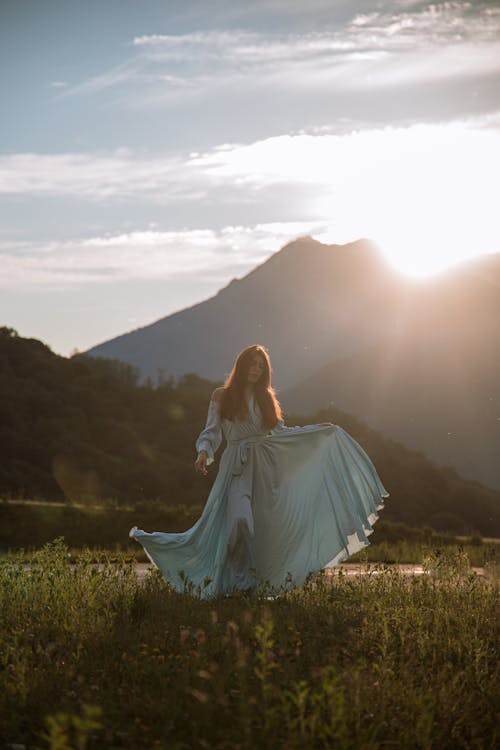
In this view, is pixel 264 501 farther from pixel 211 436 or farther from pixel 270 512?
pixel 211 436

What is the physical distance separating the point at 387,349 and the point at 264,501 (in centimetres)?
11056

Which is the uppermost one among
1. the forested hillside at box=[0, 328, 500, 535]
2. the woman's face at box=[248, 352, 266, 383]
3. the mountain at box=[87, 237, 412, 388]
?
the mountain at box=[87, 237, 412, 388]

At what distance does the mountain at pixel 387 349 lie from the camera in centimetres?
8850

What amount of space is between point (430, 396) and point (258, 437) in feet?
293

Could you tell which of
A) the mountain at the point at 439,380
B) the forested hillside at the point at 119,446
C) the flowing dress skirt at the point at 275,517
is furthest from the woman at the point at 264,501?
the mountain at the point at 439,380

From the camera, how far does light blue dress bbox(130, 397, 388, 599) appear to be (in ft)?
30.6

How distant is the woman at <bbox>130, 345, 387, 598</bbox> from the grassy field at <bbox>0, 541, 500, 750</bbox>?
0.56 metres

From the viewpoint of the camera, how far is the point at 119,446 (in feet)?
154

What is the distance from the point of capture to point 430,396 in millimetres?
97375

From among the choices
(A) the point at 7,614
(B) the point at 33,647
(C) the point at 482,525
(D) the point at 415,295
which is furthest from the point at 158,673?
(D) the point at 415,295

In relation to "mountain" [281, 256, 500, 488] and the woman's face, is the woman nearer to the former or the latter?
the woman's face

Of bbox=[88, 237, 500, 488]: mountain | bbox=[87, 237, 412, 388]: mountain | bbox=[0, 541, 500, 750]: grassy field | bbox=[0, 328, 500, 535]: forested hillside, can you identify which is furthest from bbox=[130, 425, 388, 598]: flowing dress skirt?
bbox=[87, 237, 412, 388]: mountain

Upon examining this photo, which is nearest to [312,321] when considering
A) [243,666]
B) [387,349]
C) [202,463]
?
[387,349]

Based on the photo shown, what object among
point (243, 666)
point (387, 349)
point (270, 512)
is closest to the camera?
point (243, 666)
